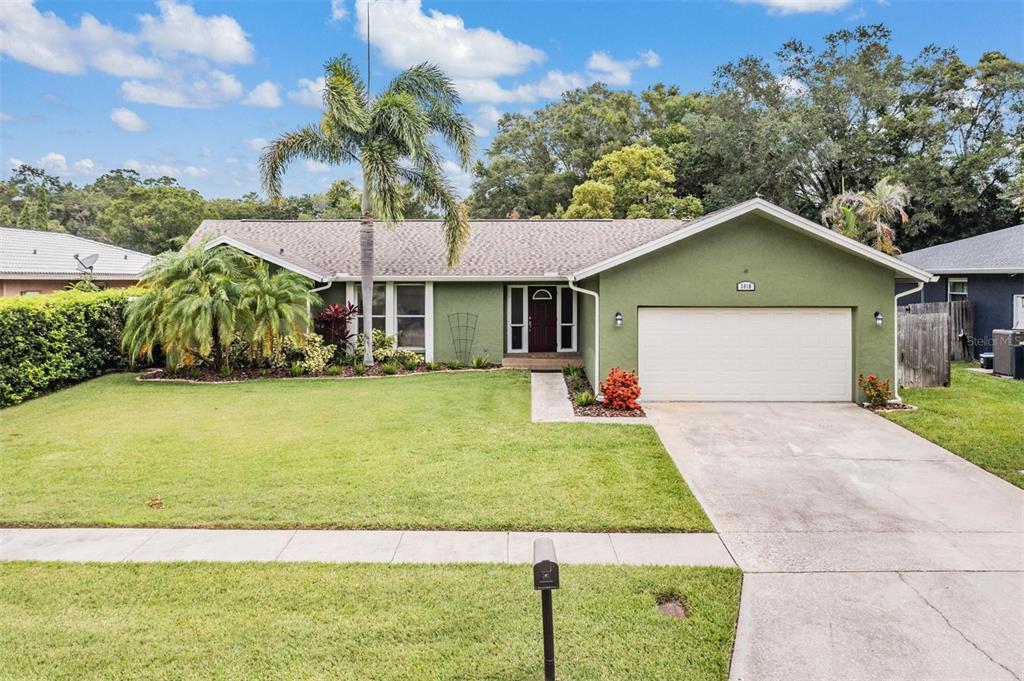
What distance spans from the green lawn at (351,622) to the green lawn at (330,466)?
1122 millimetres

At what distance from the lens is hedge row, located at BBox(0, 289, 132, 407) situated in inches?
484

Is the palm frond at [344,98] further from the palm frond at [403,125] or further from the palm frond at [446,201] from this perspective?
the palm frond at [446,201]

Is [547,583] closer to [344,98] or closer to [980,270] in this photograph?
[344,98]

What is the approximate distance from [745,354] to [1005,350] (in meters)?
7.68

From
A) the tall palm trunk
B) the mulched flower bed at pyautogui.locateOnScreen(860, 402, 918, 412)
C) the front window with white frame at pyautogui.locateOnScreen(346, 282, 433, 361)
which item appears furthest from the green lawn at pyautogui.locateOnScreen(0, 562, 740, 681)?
the front window with white frame at pyautogui.locateOnScreen(346, 282, 433, 361)

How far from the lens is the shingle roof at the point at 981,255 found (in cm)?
1756

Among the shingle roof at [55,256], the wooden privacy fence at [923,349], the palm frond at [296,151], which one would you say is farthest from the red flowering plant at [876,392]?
the shingle roof at [55,256]

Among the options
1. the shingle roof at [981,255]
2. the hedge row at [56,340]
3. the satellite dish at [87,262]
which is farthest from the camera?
the satellite dish at [87,262]

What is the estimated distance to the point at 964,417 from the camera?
1117 centimetres

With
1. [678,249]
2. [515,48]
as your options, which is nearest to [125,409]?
[678,249]

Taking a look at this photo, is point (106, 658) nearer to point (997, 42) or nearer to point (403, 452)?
point (403, 452)

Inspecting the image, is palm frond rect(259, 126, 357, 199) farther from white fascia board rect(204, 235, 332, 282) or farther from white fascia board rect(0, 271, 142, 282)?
white fascia board rect(0, 271, 142, 282)

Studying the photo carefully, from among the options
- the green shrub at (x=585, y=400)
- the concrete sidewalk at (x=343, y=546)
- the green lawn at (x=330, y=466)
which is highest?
the green shrub at (x=585, y=400)

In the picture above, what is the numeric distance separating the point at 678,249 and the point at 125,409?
10914mm
